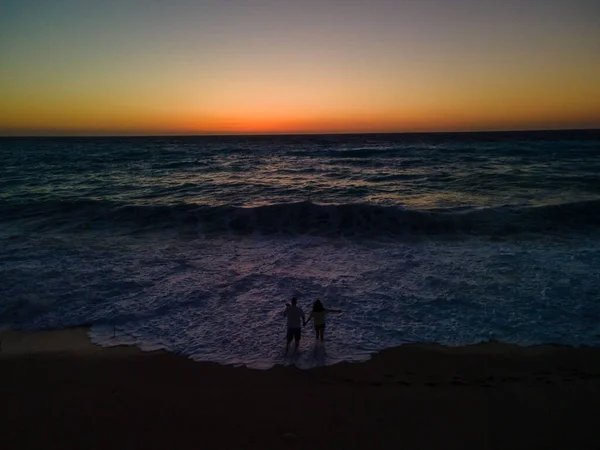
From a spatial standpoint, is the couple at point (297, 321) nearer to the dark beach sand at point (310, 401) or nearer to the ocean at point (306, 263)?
the ocean at point (306, 263)

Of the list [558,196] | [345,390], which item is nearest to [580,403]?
[345,390]

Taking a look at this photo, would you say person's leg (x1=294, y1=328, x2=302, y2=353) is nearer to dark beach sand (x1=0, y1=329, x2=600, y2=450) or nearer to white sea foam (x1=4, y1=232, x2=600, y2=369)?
white sea foam (x1=4, y1=232, x2=600, y2=369)

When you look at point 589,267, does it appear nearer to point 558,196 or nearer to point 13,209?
point 558,196

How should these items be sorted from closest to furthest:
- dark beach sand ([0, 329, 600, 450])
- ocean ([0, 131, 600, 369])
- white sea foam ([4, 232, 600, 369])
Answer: dark beach sand ([0, 329, 600, 450]), white sea foam ([4, 232, 600, 369]), ocean ([0, 131, 600, 369])

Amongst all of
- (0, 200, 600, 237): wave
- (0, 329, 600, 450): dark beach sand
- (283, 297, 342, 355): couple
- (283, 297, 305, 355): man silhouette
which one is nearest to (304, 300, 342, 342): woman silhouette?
(283, 297, 342, 355): couple

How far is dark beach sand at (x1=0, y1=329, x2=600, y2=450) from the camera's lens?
559 cm

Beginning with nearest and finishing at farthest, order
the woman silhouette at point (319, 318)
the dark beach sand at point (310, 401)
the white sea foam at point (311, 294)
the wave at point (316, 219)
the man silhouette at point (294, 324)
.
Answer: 1. the dark beach sand at point (310, 401)
2. the man silhouette at point (294, 324)
3. the woman silhouette at point (319, 318)
4. the white sea foam at point (311, 294)
5. the wave at point (316, 219)

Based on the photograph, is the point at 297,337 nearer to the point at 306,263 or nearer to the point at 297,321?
the point at 297,321

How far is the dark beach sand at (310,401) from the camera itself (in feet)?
18.3

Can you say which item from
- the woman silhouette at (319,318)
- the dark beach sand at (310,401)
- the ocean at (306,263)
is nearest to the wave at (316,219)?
the ocean at (306,263)

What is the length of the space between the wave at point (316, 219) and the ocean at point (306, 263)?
0.35 ft

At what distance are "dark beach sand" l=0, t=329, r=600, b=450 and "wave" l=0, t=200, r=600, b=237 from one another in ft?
32.9

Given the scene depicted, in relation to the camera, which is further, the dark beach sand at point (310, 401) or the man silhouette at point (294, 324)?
the man silhouette at point (294, 324)

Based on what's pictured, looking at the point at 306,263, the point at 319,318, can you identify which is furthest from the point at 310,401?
the point at 306,263
